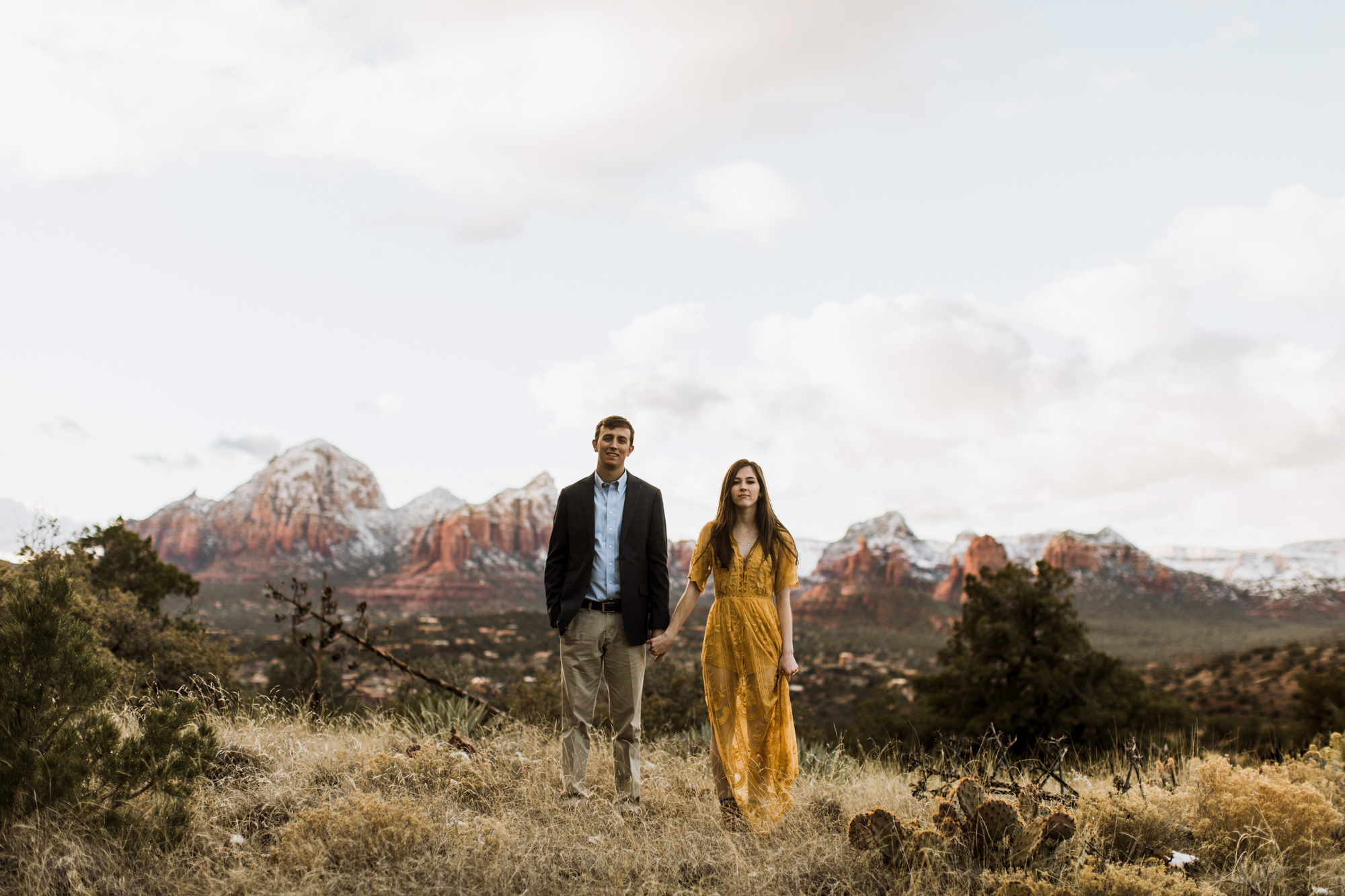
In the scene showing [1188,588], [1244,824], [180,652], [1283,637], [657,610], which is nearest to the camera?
[1244,824]

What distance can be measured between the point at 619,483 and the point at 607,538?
0.34m

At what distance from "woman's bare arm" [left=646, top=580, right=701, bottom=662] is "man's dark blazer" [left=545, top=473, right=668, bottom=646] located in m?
0.05

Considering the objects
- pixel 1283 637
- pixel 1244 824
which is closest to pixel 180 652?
pixel 1244 824

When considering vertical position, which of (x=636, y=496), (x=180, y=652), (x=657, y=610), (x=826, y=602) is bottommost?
(x=826, y=602)

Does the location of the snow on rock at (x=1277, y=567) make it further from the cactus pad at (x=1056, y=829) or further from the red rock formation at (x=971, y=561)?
the cactus pad at (x=1056, y=829)

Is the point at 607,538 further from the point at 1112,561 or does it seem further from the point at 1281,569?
the point at 1281,569

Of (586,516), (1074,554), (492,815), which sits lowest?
(492,815)

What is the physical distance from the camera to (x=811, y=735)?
12.2 m

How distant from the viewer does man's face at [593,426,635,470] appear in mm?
4586

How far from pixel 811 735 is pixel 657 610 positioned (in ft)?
29.0

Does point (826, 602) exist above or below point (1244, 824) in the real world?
below

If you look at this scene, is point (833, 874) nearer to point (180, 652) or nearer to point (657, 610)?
point (657, 610)

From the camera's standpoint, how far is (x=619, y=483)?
15.2ft

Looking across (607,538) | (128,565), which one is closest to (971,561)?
(128,565)
